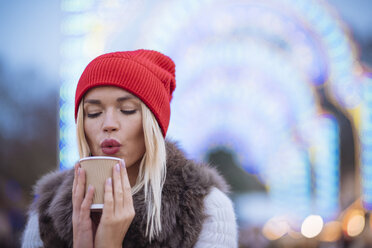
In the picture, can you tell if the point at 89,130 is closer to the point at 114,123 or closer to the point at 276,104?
the point at 114,123

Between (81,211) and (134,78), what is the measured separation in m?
0.53

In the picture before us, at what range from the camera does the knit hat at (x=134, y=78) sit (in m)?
1.47

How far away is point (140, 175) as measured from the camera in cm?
155

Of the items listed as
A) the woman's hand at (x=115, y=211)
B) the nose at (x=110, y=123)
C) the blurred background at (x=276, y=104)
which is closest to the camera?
the woman's hand at (x=115, y=211)

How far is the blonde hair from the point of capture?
145cm

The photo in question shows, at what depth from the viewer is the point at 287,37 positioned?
6.79 metres

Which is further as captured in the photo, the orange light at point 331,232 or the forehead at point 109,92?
the orange light at point 331,232

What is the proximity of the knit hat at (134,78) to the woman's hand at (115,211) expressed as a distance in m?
0.32

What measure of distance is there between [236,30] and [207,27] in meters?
0.56

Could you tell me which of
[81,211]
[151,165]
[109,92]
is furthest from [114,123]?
[81,211]

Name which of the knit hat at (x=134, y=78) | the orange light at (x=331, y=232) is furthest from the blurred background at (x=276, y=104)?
the knit hat at (x=134, y=78)

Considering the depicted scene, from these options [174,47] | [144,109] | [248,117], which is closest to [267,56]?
[248,117]

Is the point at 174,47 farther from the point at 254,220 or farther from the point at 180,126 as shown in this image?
the point at 254,220

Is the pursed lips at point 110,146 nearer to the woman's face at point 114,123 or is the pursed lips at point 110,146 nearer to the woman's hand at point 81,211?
the woman's face at point 114,123
